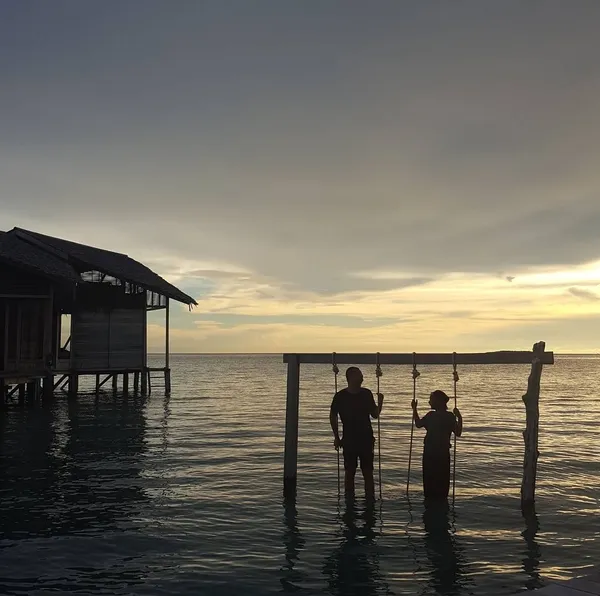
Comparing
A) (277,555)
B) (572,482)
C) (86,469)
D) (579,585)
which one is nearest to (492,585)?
(579,585)

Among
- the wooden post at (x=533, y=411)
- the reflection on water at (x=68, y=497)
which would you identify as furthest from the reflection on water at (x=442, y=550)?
the reflection on water at (x=68, y=497)

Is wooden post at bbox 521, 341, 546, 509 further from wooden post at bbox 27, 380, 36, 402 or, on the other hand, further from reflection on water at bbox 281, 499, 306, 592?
wooden post at bbox 27, 380, 36, 402

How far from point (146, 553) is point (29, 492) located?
4.67m

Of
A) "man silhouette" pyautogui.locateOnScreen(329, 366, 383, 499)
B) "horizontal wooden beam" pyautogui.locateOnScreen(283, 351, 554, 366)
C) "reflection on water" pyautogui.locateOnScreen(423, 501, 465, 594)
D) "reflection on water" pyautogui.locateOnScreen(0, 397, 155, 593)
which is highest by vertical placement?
"horizontal wooden beam" pyautogui.locateOnScreen(283, 351, 554, 366)

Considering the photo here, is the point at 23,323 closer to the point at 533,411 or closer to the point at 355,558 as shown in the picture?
the point at 355,558

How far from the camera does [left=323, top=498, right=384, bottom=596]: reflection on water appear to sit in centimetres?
729

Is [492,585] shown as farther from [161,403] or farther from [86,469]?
[161,403]

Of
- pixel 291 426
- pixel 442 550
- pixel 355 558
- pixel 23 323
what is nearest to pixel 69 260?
pixel 23 323

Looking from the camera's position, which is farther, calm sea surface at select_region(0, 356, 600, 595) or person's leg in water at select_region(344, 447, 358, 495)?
person's leg in water at select_region(344, 447, 358, 495)

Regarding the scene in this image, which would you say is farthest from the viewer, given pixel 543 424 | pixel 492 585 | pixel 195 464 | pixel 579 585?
pixel 543 424

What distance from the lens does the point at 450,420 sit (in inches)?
400

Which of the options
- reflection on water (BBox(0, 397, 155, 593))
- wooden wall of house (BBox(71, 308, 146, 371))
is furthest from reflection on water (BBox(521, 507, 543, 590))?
wooden wall of house (BBox(71, 308, 146, 371))

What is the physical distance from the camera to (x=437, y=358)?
10.5 metres

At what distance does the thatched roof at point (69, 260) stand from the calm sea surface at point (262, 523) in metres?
9.32
